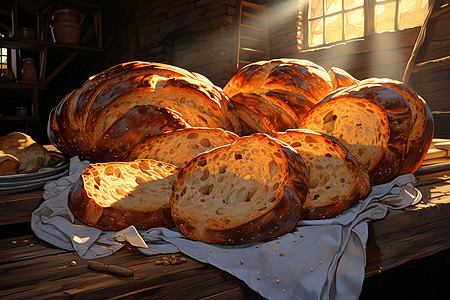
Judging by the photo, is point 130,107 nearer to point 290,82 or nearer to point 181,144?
point 181,144

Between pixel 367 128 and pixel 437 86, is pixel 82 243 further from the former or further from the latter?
pixel 437 86

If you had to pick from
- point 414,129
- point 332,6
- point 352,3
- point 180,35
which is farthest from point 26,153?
point 180,35

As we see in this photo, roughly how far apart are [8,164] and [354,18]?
3.96 metres

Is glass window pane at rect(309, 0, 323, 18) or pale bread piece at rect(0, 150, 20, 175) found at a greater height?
glass window pane at rect(309, 0, 323, 18)

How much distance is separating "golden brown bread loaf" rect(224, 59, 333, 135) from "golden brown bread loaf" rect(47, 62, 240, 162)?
11cm

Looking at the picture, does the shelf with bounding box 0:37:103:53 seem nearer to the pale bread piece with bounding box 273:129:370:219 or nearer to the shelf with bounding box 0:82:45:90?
the shelf with bounding box 0:82:45:90

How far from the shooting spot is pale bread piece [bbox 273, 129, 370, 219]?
81 cm

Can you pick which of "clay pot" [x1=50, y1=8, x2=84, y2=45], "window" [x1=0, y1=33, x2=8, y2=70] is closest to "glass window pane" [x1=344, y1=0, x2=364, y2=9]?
"clay pot" [x1=50, y1=8, x2=84, y2=45]

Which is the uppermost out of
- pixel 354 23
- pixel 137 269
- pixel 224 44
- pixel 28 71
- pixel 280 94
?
pixel 354 23

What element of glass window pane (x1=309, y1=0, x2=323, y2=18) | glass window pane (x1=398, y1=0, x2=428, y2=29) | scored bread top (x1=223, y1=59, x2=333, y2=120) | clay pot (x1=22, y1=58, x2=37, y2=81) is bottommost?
scored bread top (x1=223, y1=59, x2=333, y2=120)

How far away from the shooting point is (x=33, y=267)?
22.2 inches

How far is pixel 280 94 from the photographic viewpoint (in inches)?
51.0

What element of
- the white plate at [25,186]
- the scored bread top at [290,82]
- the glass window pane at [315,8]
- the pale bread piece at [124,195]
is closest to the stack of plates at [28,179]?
the white plate at [25,186]

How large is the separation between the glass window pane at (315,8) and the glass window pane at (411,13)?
103 cm
